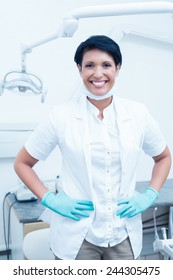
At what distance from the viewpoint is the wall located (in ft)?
7.02

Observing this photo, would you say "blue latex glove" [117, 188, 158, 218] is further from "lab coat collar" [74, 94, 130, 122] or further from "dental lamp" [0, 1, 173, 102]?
"dental lamp" [0, 1, 173, 102]

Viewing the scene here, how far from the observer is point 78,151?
1097 mm

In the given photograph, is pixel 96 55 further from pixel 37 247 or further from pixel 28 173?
pixel 37 247

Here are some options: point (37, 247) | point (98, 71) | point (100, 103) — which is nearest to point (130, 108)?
point (100, 103)

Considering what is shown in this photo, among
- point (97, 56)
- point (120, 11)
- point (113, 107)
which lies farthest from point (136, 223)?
point (120, 11)

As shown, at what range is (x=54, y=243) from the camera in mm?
1179

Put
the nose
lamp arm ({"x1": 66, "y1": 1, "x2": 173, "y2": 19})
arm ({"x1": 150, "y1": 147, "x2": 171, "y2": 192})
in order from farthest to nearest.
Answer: arm ({"x1": 150, "y1": 147, "x2": 171, "y2": 192})
the nose
lamp arm ({"x1": 66, "y1": 1, "x2": 173, "y2": 19})

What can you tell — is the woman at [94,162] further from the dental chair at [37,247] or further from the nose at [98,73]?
the dental chair at [37,247]

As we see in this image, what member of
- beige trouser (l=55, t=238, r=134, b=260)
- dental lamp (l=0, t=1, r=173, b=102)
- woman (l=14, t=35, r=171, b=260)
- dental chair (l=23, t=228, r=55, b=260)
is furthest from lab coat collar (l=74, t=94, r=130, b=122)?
dental chair (l=23, t=228, r=55, b=260)

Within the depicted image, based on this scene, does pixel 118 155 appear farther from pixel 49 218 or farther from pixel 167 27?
pixel 167 27

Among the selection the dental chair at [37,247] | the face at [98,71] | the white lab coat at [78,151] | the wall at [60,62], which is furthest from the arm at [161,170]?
the wall at [60,62]

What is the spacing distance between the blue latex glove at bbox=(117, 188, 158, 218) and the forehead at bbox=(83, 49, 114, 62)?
0.56 m

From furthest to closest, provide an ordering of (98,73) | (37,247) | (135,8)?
(37,247), (98,73), (135,8)

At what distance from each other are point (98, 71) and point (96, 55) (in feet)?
0.22
